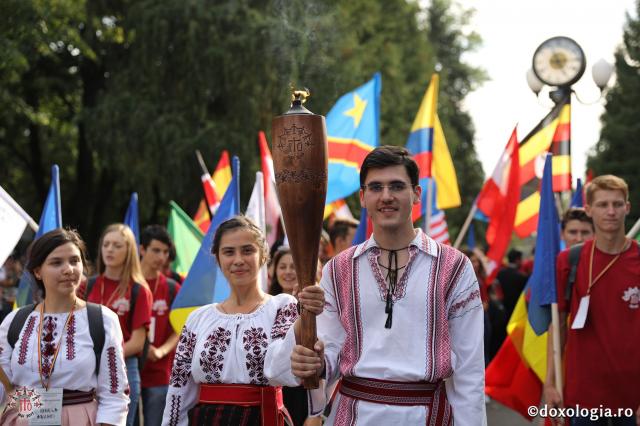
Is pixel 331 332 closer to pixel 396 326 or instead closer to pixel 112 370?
pixel 396 326

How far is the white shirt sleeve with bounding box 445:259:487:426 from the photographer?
134 inches

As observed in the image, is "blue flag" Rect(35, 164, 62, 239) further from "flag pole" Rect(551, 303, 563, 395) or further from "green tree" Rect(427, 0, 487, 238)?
"green tree" Rect(427, 0, 487, 238)

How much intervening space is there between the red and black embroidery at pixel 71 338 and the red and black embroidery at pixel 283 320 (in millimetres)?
1045

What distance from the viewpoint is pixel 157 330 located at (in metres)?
7.11

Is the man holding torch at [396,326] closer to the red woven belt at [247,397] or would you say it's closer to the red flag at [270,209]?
the red woven belt at [247,397]

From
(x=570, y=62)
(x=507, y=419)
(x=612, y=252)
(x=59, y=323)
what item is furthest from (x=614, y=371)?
(x=570, y=62)

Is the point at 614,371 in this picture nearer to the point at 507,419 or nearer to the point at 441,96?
the point at 507,419

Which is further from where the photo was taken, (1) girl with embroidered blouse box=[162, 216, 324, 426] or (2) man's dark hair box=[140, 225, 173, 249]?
(2) man's dark hair box=[140, 225, 173, 249]

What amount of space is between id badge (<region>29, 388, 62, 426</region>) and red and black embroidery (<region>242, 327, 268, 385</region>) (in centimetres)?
100

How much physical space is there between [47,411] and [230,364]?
38.1 inches

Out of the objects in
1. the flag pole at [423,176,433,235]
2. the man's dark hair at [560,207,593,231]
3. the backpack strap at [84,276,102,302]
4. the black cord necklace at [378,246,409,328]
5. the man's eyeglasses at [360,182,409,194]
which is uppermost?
the flag pole at [423,176,433,235]

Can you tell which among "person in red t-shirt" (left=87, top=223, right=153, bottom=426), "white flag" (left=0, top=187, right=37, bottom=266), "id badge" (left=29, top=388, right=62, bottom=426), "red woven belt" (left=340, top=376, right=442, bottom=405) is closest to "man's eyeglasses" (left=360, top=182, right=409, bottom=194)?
"red woven belt" (left=340, top=376, right=442, bottom=405)

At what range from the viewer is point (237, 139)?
68.0ft

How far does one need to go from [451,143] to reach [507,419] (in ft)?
61.7
